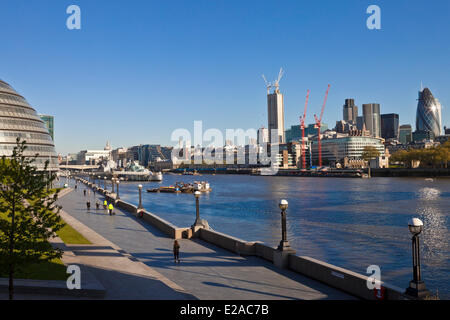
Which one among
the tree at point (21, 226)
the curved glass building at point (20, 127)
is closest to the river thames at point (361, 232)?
the tree at point (21, 226)

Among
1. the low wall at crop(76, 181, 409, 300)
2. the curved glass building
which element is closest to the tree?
the low wall at crop(76, 181, 409, 300)

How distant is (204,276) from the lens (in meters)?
16.7

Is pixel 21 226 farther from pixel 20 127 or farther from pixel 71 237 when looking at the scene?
pixel 20 127

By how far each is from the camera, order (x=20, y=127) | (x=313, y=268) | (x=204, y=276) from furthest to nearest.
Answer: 1. (x=20, y=127)
2. (x=204, y=276)
3. (x=313, y=268)

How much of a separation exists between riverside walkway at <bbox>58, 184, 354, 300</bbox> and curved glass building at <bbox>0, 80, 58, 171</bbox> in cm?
7472

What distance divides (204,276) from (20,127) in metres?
89.4

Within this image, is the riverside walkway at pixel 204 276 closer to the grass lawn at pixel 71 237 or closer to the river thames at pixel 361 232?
the grass lawn at pixel 71 237

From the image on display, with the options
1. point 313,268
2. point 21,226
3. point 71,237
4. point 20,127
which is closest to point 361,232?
point 313,268

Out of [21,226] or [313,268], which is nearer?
[21,226]

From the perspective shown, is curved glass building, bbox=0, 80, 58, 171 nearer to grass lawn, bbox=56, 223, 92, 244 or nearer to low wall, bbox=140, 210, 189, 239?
low wall, bbox=140, 210, 189, 239

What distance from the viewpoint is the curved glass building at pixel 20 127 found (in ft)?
296

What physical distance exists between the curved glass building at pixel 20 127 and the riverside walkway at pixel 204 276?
74.7 m

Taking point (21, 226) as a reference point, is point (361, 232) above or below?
below
